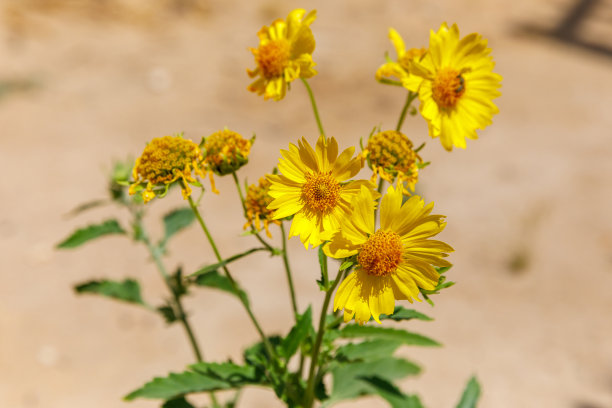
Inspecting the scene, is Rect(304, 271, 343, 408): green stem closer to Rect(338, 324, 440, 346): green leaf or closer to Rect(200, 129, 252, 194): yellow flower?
Rect(338, 324, 440, 346): green leaf

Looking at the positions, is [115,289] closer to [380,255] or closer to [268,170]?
[380,255]

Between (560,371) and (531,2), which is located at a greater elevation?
(531,2)

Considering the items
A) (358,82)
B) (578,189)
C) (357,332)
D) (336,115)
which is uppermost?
(358,82)

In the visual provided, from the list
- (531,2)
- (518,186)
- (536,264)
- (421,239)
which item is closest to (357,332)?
(421,239)

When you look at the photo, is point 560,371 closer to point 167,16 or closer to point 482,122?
point 482,122

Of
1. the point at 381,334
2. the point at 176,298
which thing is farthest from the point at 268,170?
the point at 381,334

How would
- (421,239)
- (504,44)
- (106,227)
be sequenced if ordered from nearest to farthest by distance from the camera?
(421,239) → (106,227) → (504,44)

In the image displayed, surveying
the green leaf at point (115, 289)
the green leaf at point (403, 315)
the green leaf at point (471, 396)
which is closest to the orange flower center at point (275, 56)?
the green leaf at point (403, 315)

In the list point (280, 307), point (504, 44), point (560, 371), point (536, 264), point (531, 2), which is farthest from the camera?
point (531, 2)
